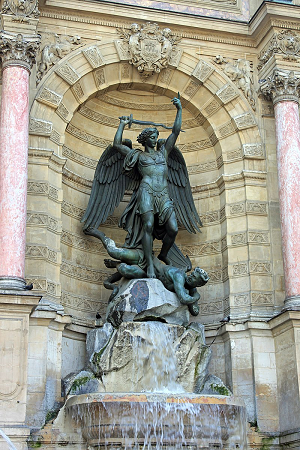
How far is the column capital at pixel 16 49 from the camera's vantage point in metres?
13.1

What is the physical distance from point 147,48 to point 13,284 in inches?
233

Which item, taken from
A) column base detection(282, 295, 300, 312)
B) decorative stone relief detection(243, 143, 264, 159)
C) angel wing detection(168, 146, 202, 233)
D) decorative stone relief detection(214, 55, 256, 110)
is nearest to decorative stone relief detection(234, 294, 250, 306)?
column base detection(282, 295, 300, 312)

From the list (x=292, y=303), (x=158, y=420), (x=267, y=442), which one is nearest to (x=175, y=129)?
(x=292, y=303)

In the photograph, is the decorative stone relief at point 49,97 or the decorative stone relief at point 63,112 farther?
the decorative stone relief at point 63,112

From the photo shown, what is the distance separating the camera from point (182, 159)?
14.8 metres

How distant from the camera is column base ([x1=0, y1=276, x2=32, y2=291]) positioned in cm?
1167

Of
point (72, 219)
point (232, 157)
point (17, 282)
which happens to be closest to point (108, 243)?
point (72, 219)

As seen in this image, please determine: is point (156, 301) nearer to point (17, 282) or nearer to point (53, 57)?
point (17, 282)

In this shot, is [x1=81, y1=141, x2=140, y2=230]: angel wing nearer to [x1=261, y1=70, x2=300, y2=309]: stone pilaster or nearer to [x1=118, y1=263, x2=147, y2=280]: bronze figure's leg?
[x1=118, y1=263, x2=147, y2=280]: bronze figure's leg

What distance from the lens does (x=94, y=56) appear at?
1455 cm

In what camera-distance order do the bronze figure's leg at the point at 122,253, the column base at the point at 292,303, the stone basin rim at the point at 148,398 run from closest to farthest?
1. the stone basin rim at the point at 148,398
2. the column base at the point at 292,303
3. the bronze figure's leg at the point at 122,253

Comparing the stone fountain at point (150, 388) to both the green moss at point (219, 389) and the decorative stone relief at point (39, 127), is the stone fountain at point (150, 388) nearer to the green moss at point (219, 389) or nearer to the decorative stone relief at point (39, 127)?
the green moss at point (219, 389)

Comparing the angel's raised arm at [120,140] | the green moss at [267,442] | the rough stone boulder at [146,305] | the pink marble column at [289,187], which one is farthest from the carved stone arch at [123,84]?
the green moss at [267,442]

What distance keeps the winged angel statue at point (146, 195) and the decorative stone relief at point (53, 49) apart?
176 cm
